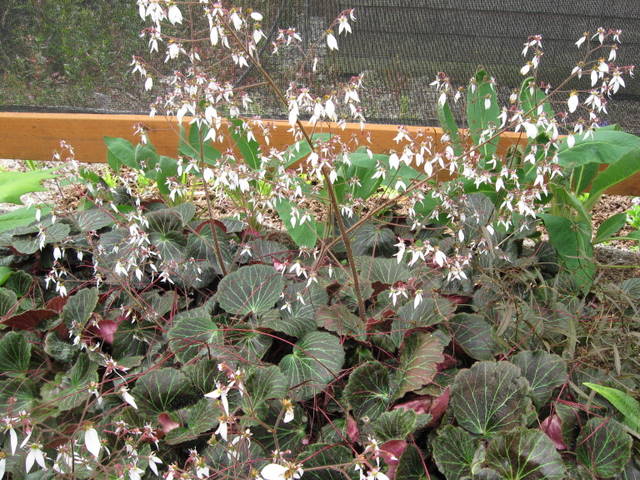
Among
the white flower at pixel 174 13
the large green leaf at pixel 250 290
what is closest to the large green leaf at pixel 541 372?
the large green leaf at pixel 250 290

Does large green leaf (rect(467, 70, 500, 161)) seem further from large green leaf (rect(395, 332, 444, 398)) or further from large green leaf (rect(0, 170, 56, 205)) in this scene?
large green leaf (rect(0, 170, 56, 205))

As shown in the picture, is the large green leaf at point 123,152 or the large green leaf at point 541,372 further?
the large green leaf at point 123,152

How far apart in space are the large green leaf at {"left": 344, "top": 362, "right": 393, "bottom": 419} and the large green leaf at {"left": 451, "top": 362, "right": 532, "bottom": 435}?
0.52 feet

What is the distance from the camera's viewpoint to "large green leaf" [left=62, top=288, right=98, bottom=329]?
60.9 inches

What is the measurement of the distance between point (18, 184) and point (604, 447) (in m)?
1.95

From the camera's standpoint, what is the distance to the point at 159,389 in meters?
1.29

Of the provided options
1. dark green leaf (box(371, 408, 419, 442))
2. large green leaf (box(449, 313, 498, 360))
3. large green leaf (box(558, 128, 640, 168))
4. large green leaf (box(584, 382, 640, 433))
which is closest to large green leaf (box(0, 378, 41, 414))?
dark green leaf (box(371, 408, 419, 442))

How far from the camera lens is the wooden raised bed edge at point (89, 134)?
245cm

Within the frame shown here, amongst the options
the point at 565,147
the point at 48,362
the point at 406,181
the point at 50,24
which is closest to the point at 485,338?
the point at 406,181

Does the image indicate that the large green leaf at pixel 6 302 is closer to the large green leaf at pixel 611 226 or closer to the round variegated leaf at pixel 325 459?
the round variegated leaf at pixel 325 459

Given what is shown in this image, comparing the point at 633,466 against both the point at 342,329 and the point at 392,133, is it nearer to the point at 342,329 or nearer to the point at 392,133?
the point at 342,329

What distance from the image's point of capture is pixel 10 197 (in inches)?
75.3

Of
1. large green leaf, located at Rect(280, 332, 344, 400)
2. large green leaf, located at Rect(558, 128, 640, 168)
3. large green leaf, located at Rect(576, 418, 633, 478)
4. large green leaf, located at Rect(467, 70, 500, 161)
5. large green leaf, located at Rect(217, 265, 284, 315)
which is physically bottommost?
large green leaf, located at Rect(576, 418, 633, 478)

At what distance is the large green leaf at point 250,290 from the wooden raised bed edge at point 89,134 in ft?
3.40
